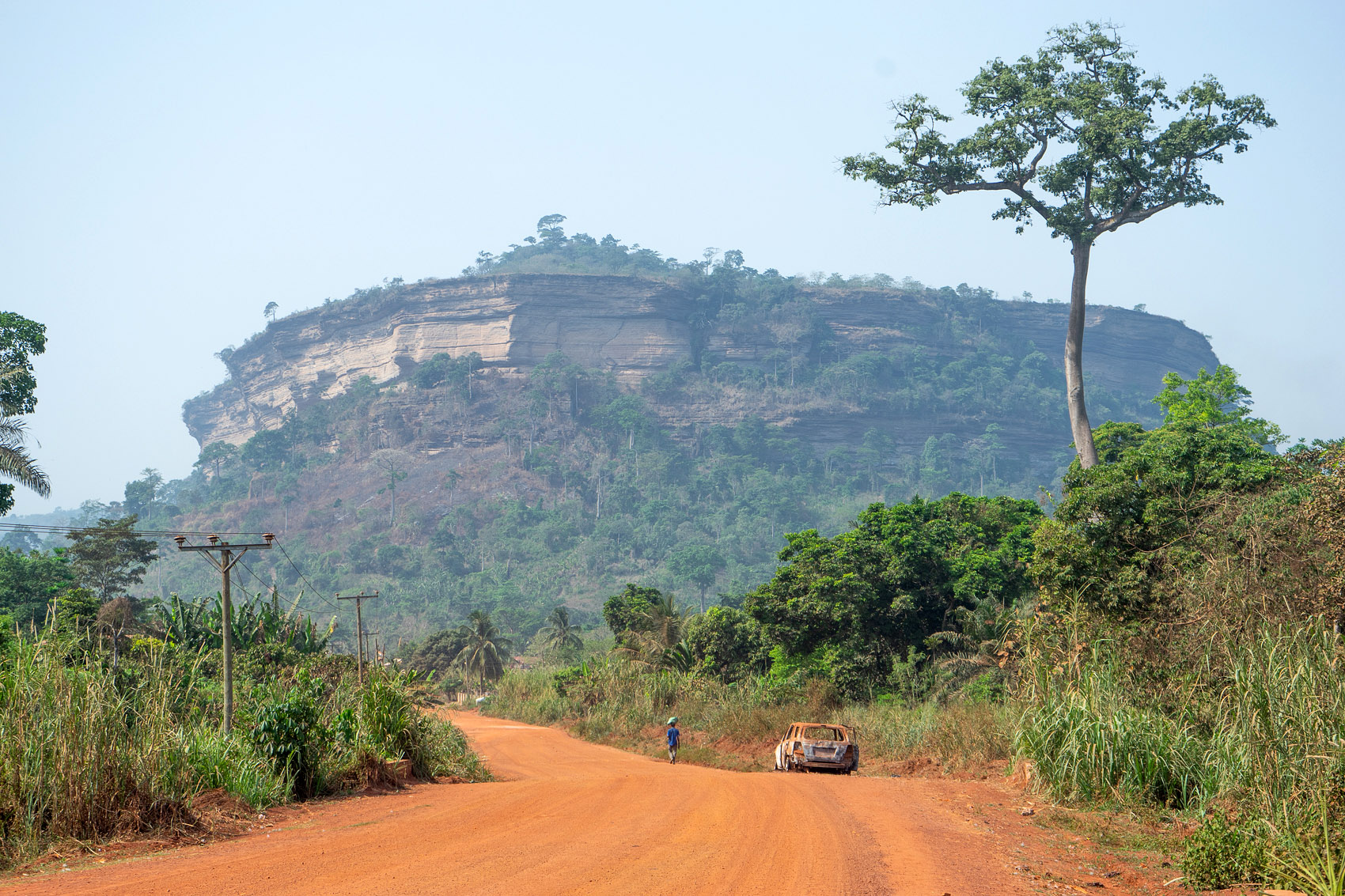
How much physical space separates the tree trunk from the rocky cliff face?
11511cm

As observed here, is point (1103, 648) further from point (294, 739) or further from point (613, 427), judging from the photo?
point (613, 427)

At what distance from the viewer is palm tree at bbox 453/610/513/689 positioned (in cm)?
6506

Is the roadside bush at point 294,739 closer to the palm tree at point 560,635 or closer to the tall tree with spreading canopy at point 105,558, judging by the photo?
the tall tree with spreading canopy at point 105,558

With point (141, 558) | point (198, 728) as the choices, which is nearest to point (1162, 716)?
point (198, 728)

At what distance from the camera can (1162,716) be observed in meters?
12.9

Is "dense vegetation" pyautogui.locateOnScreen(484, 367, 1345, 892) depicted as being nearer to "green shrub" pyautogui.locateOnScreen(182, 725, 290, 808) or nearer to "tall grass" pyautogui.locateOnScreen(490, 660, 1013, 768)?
"tall grass" pyautogui.locateOnScreen(490, 660, 1013, 768)

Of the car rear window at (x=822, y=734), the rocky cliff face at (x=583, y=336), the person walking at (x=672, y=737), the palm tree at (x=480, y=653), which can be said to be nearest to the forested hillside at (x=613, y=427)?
the rocky cliff face at (x=583, y=336)

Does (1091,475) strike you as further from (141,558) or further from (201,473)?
(201,473)

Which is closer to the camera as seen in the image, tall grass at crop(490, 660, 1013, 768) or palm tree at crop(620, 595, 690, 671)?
tall grass at crop(490, 660, 1013, 768)

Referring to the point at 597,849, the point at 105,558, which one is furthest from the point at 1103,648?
the point at 105,558

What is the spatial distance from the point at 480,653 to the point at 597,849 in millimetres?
57192

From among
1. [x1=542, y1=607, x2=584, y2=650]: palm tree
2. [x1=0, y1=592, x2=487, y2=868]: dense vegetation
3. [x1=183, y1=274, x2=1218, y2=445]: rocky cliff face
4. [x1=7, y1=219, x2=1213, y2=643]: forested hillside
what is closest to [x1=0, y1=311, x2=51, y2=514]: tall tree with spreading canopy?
[x1=0, y1=592, x2=487, y2=868]: dense vegetation

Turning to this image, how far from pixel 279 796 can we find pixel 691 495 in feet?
401

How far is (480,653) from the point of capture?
64.9 metres
